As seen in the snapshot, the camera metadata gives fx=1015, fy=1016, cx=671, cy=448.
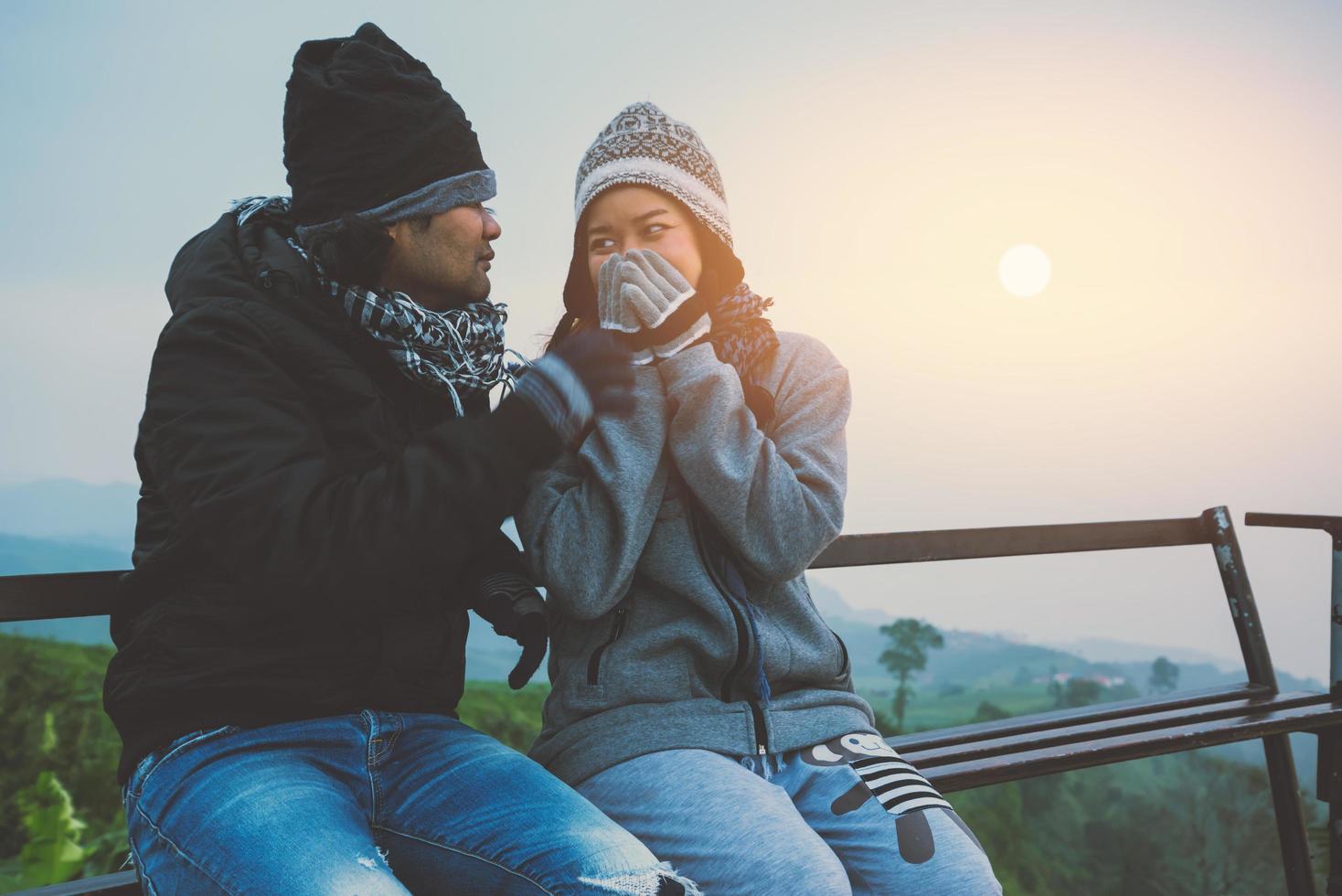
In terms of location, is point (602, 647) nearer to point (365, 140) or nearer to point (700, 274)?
point (700, 274)

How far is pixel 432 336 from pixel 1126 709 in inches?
102

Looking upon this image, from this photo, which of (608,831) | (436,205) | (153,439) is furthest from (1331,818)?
(153,439)

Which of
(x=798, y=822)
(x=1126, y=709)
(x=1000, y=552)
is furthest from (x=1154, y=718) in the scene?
(x=798, y=822)

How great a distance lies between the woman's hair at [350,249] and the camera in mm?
1662

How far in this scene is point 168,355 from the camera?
1493 millimetres

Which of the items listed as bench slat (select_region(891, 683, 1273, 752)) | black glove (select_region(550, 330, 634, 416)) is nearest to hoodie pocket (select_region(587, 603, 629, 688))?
black glove (select_region(550, 330, 634, 416))

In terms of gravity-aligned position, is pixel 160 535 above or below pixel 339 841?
above

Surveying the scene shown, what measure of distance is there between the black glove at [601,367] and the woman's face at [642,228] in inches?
13.3

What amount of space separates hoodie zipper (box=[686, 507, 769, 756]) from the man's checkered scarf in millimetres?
483

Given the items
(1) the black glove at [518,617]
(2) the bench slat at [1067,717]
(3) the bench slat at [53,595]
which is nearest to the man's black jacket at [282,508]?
(1) the black glove at [518,617]

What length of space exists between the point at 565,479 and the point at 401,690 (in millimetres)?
465

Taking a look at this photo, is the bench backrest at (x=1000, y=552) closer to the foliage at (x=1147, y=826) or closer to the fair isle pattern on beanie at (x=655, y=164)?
the fair isle pattern on beanie at (x=655, y=164)

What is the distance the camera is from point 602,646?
1809 mm

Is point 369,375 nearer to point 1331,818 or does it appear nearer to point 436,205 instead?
point 436,205
